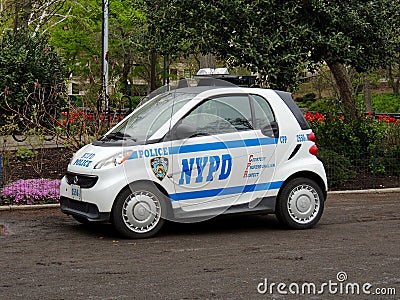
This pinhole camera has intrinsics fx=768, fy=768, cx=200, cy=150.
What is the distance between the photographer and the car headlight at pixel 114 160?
376 inches

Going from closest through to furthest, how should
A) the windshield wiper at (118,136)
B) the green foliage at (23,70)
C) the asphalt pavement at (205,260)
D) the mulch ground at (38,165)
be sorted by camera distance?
the asphalt pavement at (205,260) < the windshield wiper at (118,136) < the mulch ground at (38,165) < the green foliage at (23,70)

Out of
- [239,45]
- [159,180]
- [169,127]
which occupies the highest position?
[239,45]

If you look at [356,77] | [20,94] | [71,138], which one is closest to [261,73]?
[71,138]

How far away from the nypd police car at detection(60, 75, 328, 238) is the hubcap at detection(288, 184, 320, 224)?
0.01 metres

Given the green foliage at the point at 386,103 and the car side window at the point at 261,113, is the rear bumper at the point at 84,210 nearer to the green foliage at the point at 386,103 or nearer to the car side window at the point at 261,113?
the car side window at the point at 261,113

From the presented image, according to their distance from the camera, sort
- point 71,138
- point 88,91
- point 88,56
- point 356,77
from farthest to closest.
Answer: point 88,56
point 356,77
point 88,91
point 71,138

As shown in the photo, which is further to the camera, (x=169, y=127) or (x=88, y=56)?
(x=88, y=56)

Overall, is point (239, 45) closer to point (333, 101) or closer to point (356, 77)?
point (333, 101)

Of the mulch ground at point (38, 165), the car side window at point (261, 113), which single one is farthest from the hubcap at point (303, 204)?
the mulch ground at point (38, 165)

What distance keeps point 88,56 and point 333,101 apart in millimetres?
31348

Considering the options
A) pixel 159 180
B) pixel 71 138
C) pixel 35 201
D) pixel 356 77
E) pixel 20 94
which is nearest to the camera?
pixel 159 180

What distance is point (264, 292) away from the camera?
7.16 m

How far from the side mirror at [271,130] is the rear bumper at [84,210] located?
2.35 metres

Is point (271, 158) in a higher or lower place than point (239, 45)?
lower
